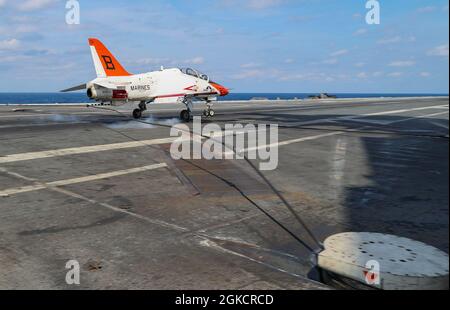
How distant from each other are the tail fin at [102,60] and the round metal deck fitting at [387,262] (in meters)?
19.8

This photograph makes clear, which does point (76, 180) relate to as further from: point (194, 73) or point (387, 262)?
point (194, 73)

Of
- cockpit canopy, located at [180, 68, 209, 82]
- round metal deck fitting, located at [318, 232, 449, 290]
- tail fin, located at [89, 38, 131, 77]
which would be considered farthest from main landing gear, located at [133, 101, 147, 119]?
round metal deck fitting, located at [318, 232, 449, 290]

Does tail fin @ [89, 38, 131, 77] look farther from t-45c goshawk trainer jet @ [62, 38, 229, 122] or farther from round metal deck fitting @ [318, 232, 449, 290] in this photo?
round metal deck fitting @ [318, 232, 449, 290]

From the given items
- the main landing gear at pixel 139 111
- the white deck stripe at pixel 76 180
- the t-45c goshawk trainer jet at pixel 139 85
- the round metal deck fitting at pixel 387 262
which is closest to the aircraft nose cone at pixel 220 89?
the t-45c goshawk trainer jet at pixel 139 85

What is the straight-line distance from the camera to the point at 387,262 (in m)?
4.73

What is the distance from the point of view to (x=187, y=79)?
25.5 meters

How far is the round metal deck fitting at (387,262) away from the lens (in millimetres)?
4277

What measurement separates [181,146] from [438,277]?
12765mm

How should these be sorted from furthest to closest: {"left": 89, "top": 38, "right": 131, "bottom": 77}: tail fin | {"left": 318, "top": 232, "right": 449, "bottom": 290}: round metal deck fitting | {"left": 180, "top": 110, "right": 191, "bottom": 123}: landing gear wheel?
{"left": 180, "top": 110, "right": 191, "bottom": 123}: landing gear wheel
{"left": 89, "top": 38, "right": 131, "bottom": 77}: tail fin
{"left": 318, "top": 232, "right": 449, "bottom": 290}: round metal deck fitting

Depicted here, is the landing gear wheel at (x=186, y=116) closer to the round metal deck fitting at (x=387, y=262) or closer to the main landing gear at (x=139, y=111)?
the main landing gear at (x=139, y=111)

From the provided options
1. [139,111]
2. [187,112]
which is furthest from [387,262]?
[139,111]

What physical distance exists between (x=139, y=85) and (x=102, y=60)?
97.9 inches

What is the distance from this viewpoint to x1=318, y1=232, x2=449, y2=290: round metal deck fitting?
4277 millimetres
